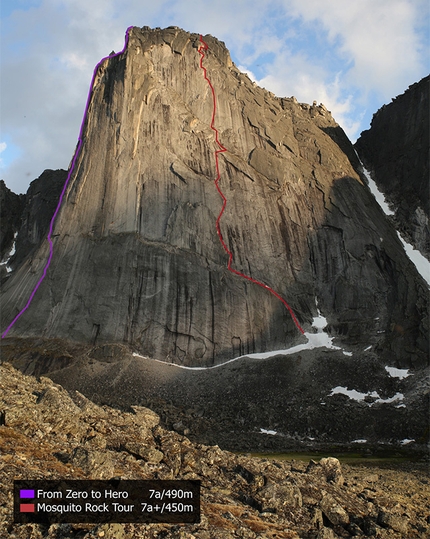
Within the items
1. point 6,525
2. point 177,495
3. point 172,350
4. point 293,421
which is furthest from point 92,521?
point 172,350

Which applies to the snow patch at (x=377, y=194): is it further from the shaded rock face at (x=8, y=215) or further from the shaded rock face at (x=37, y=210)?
the shaded rock face at (x=8, y=215)

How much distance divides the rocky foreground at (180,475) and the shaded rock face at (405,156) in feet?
191

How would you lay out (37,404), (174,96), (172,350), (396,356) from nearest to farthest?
(37,404), (396,356), (172,350), (174,96)

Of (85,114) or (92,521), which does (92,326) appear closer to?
(85,114)

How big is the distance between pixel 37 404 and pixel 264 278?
46.3 m

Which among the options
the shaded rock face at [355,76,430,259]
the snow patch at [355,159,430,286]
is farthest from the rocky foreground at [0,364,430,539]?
the shaded rock face at [355,76,430,259]

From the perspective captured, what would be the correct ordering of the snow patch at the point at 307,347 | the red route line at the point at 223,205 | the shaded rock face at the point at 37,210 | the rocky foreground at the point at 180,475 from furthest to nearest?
the shaded rock face at the point at 37,210 < the red route line at the point at 223,205 < the snow patch at the point at 307,347 < the rocky foreground at the point at 180,475

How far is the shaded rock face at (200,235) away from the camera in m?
55.5

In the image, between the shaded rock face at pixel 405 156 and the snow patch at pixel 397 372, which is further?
the shaded rock face at pixel 405 156

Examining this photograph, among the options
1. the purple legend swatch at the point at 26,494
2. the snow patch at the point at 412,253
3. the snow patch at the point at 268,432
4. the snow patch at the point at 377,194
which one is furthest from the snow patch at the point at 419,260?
the purple legend swatch at the point at 26,494

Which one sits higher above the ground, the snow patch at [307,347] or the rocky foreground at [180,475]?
the snow patch at [307,347]

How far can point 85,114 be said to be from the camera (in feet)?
233

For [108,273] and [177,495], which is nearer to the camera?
[177,495]

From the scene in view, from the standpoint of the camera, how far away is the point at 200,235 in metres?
61.1
